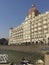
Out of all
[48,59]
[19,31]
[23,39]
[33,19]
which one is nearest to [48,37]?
[33,19]

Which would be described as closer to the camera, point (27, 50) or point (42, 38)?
point (27, 50)

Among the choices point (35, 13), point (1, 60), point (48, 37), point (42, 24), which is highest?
point (35, 13)

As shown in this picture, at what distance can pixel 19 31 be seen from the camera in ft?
430

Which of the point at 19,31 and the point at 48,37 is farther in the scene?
the point at 19,31

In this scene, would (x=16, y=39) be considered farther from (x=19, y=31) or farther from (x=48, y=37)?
(x=48, y=37)

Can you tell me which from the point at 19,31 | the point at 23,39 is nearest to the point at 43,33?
the point at 23,39

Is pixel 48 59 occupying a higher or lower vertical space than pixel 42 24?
lower

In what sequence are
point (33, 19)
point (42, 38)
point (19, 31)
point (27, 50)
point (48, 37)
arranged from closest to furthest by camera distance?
1. point (27, 50)
2. point (48, 37)
3. point (42, 38)
4. point (33, 19)
5. point (19, 31)

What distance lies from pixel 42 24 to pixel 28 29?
15.6 metres

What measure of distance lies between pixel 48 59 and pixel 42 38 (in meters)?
68.7

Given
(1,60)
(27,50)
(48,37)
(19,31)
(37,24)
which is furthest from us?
(19,31)

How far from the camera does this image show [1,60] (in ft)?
77.0

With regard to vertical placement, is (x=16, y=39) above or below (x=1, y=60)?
above

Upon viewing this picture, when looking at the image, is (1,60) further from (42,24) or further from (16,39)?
(16,39)
